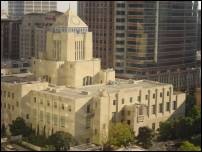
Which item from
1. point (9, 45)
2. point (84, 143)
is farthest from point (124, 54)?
point (9, 45)

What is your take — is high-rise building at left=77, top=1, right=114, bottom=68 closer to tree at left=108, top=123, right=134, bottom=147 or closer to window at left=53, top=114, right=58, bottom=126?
window at left=53, top=114, right=58, bottom=126

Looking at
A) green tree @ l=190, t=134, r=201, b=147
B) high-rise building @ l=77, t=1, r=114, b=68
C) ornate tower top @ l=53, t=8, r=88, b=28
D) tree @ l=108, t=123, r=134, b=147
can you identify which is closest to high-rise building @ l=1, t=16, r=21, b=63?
high-rise building @ l=77, t=1, r=114, b=68

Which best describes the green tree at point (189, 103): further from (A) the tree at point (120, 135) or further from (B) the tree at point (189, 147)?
(B) the tree at point (189, 147)

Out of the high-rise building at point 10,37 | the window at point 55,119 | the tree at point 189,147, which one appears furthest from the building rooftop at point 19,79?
the high-rise building at point 10,37

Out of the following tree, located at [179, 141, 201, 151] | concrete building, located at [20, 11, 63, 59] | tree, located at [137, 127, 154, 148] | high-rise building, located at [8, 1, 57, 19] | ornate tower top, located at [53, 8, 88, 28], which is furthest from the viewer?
high-rise building, located at [8, 1, 57, 19]

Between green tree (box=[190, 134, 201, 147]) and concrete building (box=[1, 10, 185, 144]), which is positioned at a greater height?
concrete building (box=[1, 10, 185, 144])

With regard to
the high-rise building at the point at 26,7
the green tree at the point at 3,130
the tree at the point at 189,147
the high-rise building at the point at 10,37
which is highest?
the high-rise building at the point at 26,7

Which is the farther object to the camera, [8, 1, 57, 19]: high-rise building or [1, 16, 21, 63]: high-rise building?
[1, 16, 21, 63]: high-rise building
